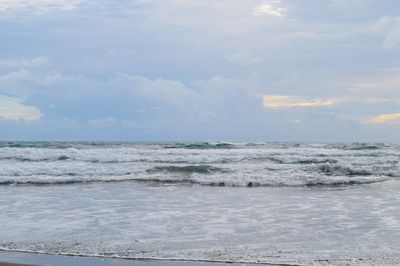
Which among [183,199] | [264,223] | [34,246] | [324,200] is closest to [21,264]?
[34,246]

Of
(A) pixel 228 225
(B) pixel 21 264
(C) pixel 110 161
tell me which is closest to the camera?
(B) pixel 21 264

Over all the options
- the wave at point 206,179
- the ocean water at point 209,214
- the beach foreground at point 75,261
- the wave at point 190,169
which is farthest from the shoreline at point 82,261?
the wave at point 190,169

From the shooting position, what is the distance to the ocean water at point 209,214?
24.8 ft

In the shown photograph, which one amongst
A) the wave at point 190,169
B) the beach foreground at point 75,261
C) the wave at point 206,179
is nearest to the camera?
the beach foreground at point 75,261

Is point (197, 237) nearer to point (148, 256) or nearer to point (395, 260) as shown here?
point (148, 256)

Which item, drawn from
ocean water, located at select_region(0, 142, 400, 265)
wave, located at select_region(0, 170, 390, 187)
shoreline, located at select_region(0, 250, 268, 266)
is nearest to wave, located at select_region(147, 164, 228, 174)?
ocean water, located at select_region(0, 142, 400, 265)

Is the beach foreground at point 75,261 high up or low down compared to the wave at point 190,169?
down

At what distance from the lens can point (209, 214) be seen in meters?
10.9

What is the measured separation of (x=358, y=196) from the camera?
46.1ft

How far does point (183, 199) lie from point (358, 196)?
4.65 metres

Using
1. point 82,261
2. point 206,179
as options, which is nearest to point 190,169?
point 206,179

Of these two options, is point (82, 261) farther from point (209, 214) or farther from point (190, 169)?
point (190, 169)

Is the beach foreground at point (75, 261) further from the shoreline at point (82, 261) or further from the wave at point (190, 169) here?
the wave at point (190, 169)

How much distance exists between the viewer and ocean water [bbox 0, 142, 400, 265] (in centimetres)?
756
